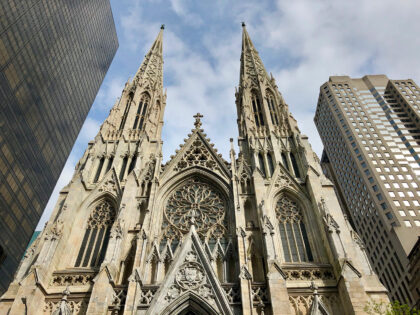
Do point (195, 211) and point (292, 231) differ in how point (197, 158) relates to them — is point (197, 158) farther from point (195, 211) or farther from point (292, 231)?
point (292, 231)

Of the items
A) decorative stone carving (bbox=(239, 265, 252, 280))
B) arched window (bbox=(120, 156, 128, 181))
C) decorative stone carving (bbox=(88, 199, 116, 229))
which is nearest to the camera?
decorative stone carving (bbox=(239, 265, 252, 280))

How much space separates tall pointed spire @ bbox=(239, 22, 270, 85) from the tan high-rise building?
25376mm

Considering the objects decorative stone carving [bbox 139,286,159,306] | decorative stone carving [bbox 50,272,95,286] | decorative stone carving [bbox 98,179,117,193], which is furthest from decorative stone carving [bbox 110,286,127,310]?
decorative stone carving [bbox 98,179,117,193]

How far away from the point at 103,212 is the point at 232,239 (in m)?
9.41

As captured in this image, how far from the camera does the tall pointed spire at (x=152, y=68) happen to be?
35.4 metres

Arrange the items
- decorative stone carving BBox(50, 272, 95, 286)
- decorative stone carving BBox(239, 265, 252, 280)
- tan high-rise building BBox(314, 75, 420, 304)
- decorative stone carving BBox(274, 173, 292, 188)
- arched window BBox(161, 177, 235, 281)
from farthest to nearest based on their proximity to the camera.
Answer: tan high-rise building BBox(314, 75, 420, 304) → decorative stone carving BBox(274, 173, 292, 188) → arched window BBox(161, 177, 235, 281) → decorative stone carving BBox(50, 272, 95, 286) → decorative stone carving BBox(239, 265, 252, 280)

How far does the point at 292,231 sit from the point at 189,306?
8212mm

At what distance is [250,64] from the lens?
123 ft

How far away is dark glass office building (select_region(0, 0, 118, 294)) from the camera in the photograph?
30953mm

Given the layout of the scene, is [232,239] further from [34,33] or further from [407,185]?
[407,185]

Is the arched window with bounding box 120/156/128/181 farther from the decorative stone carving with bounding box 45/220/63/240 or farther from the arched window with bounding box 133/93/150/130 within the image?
the decorative stone carving with bounding box 45/220/63/240

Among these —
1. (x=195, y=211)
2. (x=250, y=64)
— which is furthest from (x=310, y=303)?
(x=250, y=64)

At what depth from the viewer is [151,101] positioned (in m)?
32.8

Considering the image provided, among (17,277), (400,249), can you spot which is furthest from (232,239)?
(400,249)
